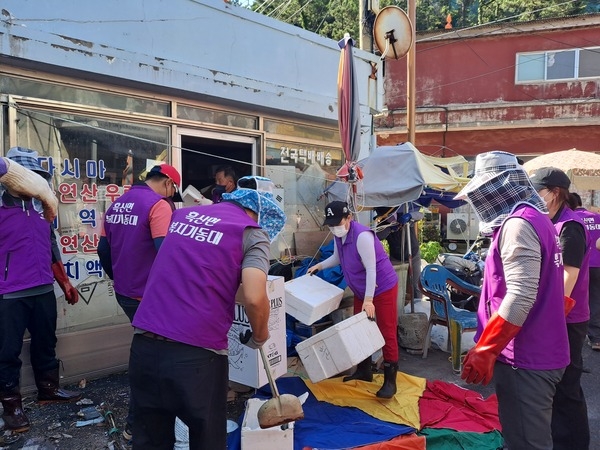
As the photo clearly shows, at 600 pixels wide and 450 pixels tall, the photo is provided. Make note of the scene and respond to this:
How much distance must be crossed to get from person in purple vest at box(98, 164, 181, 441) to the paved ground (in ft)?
0.92

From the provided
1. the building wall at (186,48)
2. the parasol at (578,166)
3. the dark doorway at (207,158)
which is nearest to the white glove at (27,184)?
the building wall at (186,48)

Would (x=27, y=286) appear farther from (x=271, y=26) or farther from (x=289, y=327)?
(x=271, y=26)

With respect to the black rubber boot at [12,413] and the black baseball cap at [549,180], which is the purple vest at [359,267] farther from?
the black rubber boot at [12,413]

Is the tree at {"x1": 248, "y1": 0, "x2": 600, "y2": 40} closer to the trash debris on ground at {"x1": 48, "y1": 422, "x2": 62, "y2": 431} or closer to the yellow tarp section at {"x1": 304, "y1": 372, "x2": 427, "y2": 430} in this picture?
the yellow tarp section at {"x1": 304, "y1": 372, "x2": 427, "y2": 430}

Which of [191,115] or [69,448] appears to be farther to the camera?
[191,115]

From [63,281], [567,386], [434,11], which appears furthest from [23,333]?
[434,11]

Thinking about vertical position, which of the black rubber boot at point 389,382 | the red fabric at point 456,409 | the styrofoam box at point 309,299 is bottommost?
the red fabric at point 456,409

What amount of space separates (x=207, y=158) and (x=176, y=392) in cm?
581

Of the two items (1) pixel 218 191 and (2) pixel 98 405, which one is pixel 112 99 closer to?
(1) pixel 218 191

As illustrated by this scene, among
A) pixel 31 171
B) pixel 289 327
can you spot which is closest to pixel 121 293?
pixel 31 171

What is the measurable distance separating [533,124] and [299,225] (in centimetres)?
1145

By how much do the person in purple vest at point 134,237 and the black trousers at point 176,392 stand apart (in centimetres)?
100

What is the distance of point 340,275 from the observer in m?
5.64

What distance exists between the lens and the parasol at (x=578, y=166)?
7445mm
